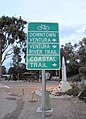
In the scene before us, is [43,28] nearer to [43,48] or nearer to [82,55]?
[43,48]

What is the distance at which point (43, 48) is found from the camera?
7184 mm

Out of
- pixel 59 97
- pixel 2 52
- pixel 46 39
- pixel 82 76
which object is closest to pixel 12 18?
pixel 2 52

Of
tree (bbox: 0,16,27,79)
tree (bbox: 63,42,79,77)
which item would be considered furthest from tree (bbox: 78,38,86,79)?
tree (bbox: 0,16,27,79)

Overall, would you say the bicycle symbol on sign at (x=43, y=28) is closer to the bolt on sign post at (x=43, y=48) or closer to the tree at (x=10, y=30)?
the bolt on sign post at (x=43, y=48)

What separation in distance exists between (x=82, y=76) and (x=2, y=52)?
118ft

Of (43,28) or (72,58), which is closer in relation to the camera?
(43,28)

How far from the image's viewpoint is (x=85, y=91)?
22.8 meters

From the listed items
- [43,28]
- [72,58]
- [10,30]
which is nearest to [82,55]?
[72,58]

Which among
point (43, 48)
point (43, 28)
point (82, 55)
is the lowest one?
point (43, 48)

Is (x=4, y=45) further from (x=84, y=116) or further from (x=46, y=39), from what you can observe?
(x=46, y=39)

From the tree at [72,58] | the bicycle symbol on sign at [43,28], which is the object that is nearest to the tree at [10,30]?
the tree at [72,58]

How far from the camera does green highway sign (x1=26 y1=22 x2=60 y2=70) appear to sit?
23.5 feet

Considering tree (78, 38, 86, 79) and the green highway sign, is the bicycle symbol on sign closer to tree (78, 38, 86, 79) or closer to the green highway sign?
the green highway sign

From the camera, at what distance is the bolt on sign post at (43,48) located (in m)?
7.17
